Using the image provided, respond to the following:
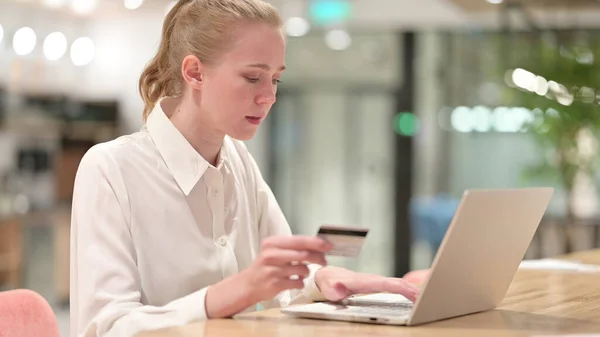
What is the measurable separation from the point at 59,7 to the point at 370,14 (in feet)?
11.2

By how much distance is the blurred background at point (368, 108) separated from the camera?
9477mm

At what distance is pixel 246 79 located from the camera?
1979mm

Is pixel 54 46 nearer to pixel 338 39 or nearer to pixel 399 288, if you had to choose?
pixel 338 39

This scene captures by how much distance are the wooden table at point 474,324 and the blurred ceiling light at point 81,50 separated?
8.36 metres

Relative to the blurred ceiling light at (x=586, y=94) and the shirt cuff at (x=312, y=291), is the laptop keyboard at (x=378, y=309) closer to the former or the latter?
the shirt cuff at (x=312, y=291)

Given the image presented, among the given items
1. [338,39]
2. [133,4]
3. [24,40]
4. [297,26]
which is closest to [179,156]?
[24,40]

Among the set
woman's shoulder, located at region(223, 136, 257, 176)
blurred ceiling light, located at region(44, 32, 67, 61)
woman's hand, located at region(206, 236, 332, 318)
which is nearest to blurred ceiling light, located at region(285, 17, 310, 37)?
blurred ceiling light, located at region(44, 32, 67, 61)

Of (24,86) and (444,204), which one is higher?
(24,86)

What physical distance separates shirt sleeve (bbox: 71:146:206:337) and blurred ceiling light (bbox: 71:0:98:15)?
304 inches

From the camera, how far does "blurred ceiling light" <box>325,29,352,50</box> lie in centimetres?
1066

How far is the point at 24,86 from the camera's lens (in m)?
9.30

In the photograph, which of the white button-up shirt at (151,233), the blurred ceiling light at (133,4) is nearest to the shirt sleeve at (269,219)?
the white button-up shirt at (151,233)

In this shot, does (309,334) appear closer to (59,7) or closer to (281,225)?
(281,225)

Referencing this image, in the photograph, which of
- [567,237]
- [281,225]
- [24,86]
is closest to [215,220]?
[281,225]
